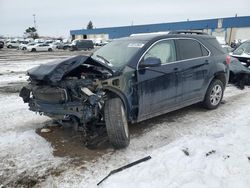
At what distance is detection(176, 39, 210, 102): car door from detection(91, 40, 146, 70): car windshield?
1.05 m

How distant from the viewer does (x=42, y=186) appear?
3.59 m

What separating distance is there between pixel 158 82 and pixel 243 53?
7.10 m

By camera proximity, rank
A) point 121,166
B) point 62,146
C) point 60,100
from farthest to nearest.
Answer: point 62,146
point 60,100
point 121,166

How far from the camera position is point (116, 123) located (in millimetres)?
4414

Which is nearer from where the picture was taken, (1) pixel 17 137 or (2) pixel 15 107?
(1) pixel 17 137

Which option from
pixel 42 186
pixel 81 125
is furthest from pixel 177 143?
pixel 42 186

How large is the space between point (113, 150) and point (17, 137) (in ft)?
5.94

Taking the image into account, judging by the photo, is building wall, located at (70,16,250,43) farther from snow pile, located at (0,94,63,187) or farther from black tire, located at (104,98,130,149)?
black tire, located at (104,98,130,149)

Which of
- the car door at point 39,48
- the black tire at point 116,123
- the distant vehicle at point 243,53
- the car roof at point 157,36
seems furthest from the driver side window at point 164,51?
the car door at point 39,48

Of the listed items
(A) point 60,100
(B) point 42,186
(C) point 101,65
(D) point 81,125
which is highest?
(C) point 101,65

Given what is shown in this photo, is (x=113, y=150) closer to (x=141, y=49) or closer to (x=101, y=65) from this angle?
(x=101, y=65)

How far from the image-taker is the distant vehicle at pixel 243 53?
35.2ft

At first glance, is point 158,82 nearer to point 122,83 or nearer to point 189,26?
point 122,83

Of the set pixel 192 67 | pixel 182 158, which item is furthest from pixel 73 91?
pixel 192 67
